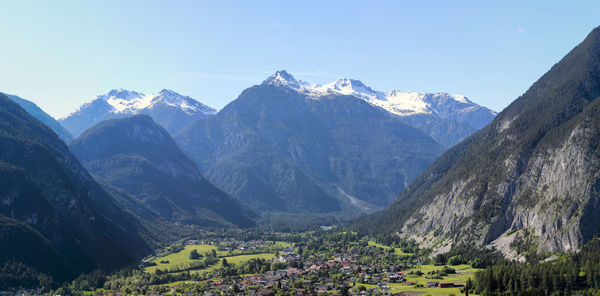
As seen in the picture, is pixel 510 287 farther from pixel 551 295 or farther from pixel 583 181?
pixel 583 181

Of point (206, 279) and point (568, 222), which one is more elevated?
point (568, 222)

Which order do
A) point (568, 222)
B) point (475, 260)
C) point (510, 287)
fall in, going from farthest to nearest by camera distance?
point (475, 260) < point (568, 222) < point (510, 287)

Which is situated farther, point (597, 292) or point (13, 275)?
point (13, 275)

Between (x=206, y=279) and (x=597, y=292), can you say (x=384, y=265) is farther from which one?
(x=597, y=292)

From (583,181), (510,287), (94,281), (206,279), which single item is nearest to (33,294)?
(94,281)

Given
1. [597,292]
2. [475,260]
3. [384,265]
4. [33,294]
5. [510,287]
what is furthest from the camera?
[384,265]

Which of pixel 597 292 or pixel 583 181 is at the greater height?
pixel 583 181

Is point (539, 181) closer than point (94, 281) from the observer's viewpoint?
No

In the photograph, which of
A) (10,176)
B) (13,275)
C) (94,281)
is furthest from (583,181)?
(10,176)

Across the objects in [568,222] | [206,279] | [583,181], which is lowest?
[206,279]
